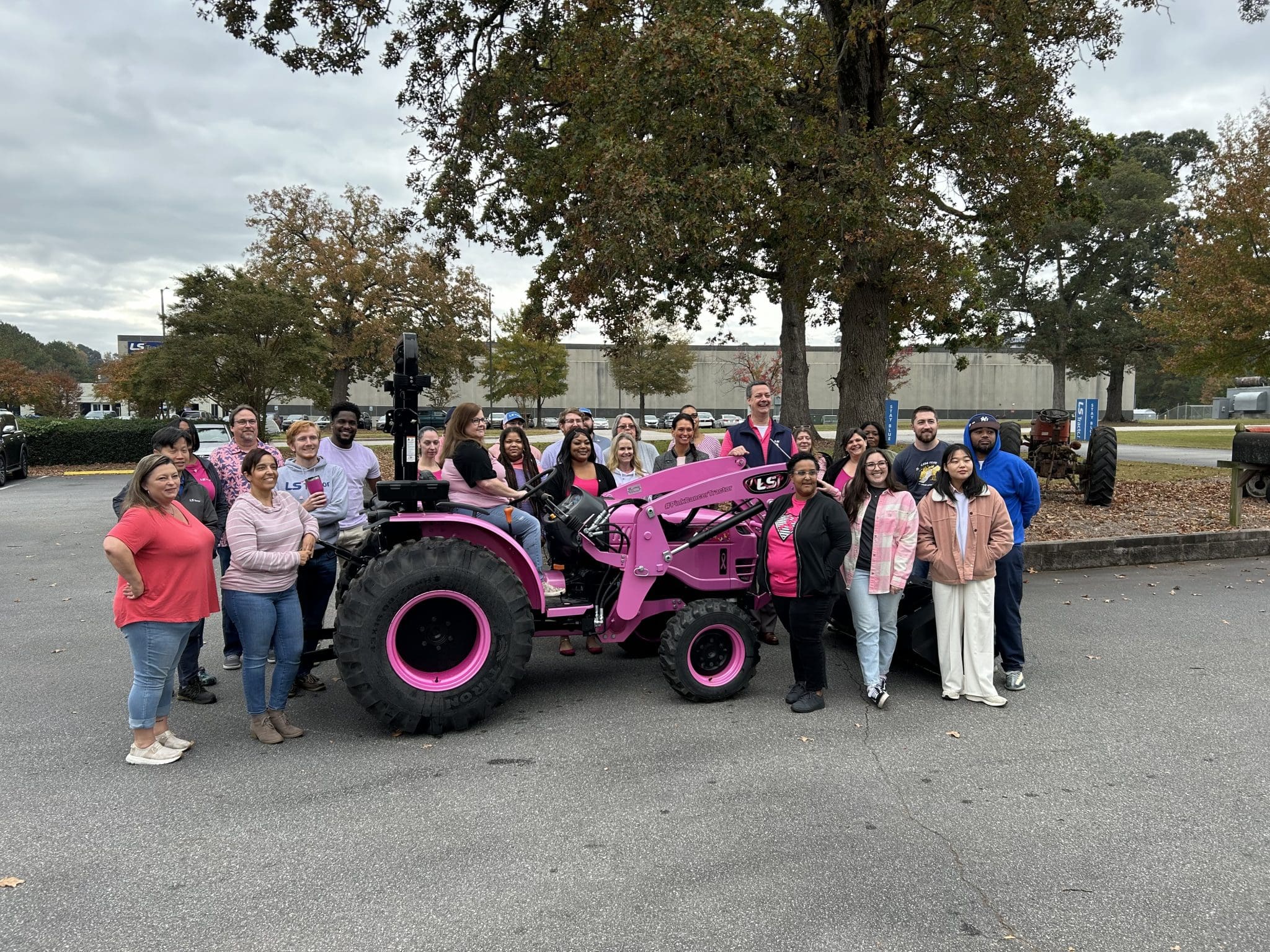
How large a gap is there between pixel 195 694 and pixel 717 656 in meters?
3.37

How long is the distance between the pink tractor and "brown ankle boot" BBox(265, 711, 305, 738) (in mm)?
409

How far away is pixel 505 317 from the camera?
1962 inches

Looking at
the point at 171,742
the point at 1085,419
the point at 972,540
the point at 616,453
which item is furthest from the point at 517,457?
the point at 1085,419

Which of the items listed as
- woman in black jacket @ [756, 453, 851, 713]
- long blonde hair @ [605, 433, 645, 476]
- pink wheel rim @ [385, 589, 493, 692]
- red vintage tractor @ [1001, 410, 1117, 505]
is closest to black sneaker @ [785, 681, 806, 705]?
woman in black jacket @ [756, 453, 851, 713]

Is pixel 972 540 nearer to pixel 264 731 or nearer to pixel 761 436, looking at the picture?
pixel 761 436

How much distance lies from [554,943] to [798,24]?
488 inches

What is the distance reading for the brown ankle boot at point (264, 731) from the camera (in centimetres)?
460

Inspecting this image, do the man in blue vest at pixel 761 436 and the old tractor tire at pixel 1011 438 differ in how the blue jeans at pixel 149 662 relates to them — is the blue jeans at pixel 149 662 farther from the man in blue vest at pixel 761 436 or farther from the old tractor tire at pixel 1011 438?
the old tractor tire at pixel 1011 438

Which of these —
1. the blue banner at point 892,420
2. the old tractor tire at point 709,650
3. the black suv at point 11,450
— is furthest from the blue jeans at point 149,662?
the black suv at point 11,450

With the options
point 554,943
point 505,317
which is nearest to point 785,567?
point 554,943

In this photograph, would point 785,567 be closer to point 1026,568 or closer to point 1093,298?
point 1026,568

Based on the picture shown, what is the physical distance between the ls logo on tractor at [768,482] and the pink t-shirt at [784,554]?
27cm

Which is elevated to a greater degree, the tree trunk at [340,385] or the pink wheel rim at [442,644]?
the tree trunk at [340,385]

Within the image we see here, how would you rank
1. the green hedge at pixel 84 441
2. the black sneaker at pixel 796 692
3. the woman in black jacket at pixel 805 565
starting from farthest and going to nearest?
1. the green hedge at pixel 84 441
2. the black sneaker at pixel 796 692
3. the woman in black jacket at pixel 805 565
